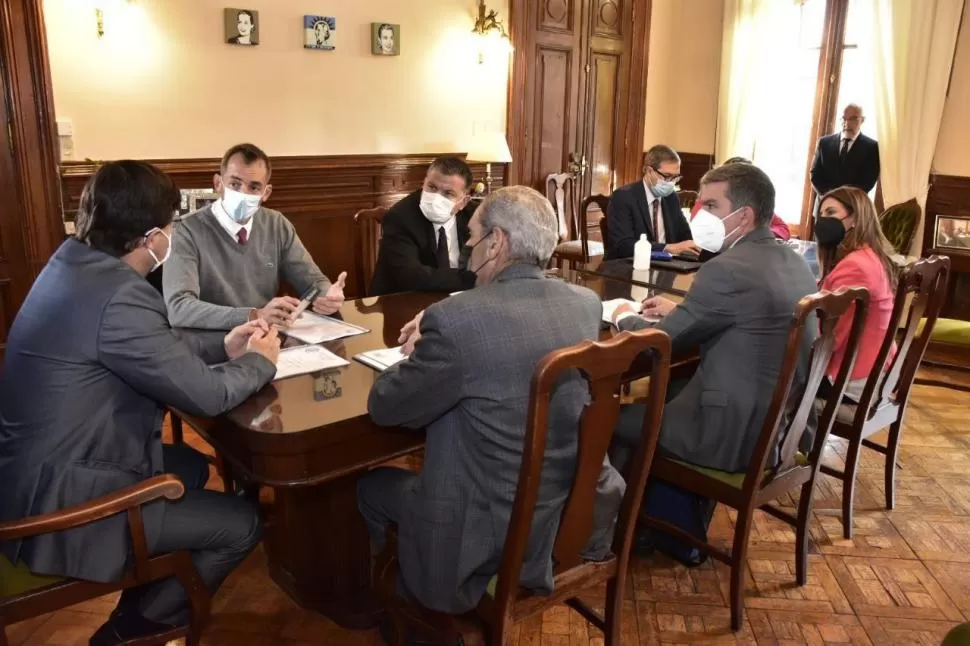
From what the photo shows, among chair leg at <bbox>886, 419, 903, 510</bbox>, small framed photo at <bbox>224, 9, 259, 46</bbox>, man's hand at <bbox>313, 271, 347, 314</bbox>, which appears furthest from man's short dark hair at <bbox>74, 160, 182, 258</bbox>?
small framed photo at <bbox>224, 9, 259, 46</bbox>

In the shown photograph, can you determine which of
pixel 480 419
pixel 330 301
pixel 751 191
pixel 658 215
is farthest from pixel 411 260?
pixel 658 215

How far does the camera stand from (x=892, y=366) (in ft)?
8.39

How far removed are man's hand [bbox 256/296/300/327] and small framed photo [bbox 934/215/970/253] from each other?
4165 millimetres

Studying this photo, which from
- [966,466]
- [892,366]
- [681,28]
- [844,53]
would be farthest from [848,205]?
[681,28]

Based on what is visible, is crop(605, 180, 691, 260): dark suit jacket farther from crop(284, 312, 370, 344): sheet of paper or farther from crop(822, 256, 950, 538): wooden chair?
crop(284, 312, 370, 344): sheet of paper

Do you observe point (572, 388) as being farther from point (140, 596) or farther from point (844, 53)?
point (844, 53)

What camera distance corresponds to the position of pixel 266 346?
70.4 inches

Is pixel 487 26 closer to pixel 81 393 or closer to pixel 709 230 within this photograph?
pixel 709 230

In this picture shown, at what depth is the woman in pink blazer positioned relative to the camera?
2.50m

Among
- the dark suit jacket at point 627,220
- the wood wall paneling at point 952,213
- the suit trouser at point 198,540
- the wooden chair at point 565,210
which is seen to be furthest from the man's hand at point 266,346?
the wood wall paneling at point 952,213

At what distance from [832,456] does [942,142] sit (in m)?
2.97

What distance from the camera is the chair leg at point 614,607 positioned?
1754 millimetres

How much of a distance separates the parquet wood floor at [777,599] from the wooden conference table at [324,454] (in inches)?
4.4

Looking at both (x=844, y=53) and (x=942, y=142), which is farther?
(x=844, y=53)
